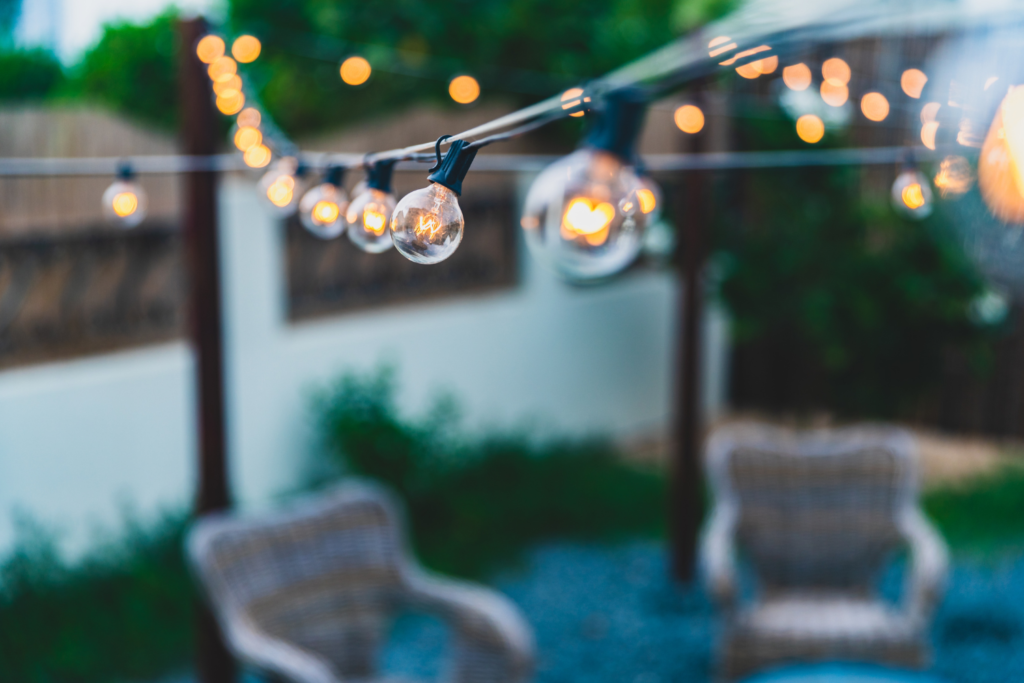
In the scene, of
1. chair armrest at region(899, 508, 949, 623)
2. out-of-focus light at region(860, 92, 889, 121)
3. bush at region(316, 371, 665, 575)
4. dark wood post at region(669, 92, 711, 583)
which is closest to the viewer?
out-of-focus light at region(860, 92, 889, 121)

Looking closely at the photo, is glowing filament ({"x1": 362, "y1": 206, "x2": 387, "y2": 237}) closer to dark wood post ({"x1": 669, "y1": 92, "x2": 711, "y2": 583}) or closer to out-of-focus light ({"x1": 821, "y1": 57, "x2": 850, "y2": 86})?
out-of-focus light ({"x1": 821, "y1": 57, "x2": 850, "y2": 86})

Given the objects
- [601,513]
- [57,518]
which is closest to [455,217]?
[57,518]

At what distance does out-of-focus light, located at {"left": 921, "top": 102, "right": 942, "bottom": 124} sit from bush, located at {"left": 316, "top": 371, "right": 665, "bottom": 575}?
309 centimetres

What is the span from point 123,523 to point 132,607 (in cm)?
47

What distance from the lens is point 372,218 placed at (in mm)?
1191

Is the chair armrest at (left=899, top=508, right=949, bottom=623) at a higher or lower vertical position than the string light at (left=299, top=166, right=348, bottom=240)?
lower

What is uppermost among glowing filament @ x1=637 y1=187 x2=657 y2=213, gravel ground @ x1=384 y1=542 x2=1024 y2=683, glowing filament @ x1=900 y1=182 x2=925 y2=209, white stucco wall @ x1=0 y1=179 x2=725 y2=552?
glowing filament @ x1=900 y1=182 x2=925 y2=209

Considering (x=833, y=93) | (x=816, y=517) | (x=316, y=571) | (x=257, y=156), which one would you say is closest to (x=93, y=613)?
(x=316, y=571)

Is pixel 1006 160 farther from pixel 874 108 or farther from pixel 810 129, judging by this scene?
pixel 810 129

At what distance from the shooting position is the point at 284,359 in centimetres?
453

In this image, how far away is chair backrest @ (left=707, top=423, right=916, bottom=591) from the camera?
339 cm

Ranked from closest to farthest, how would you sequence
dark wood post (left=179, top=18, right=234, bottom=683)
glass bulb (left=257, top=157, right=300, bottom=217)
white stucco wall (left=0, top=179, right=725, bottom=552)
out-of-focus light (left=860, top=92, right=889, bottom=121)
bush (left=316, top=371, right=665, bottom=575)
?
glass bulb (left=257, top=157, right=300, bottom=217) → out-of-focus light (left=860, top=92, right=889, bottom=121) → dark wood post (left=179, top=18, right=234, bottom=683) → white stucco wall (left=0, top=179, right=725, bottom=552) → bush (left=316, top=371, right=665, bottom=575)

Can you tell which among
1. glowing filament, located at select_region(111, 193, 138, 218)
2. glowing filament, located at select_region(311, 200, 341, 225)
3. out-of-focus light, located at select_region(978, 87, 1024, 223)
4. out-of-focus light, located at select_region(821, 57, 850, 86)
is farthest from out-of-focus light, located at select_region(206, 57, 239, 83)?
out-of-focus light, located at select_region(978, 87, 1024, 223)

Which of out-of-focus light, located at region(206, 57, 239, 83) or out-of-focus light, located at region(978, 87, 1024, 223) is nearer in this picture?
out-of-focus light, located at region(978, 87, 1024, 223)
